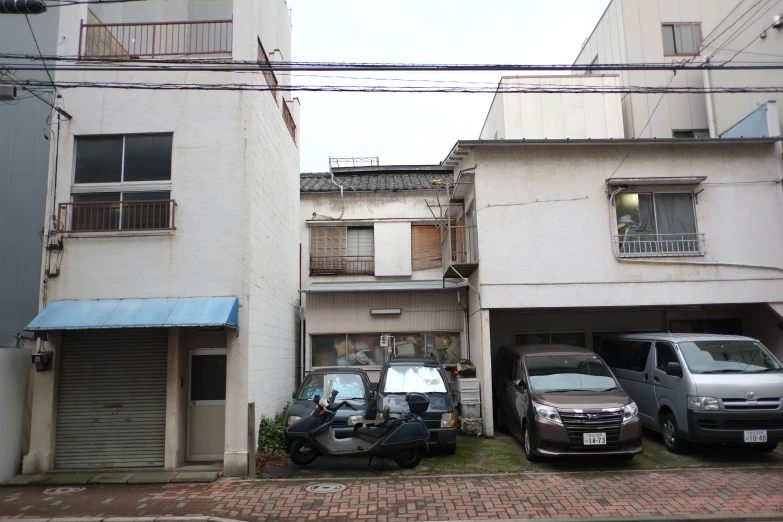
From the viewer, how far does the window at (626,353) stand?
37.1 ft

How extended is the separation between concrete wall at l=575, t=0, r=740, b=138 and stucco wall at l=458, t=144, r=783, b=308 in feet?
18.6

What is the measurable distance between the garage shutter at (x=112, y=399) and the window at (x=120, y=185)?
2043 mm

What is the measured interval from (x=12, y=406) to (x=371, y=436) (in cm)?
619

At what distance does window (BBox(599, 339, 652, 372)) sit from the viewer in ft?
37.1

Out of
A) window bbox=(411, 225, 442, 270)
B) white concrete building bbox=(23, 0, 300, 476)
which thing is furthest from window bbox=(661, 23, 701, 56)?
white concrete building bbox=(23, 0, 300, 476)

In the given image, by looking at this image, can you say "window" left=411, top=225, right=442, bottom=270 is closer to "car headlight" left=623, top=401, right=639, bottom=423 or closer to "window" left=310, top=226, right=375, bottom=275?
"window" left=310, top=226, right=375, bottom=275

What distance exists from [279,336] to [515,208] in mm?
6157

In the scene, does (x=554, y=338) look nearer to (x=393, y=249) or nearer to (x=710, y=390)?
(x=393, y=249)

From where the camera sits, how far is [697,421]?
30.2ft

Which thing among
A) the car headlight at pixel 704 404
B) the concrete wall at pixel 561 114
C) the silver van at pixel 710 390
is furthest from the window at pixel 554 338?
the car headlight at pixel 704 404

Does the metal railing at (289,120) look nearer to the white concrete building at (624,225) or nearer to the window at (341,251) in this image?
the window at (341,251)

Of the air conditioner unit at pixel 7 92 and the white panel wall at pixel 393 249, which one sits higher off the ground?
the air conditioner unit at pixel 7 92

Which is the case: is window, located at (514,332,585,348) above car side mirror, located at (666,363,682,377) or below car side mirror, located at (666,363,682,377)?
above

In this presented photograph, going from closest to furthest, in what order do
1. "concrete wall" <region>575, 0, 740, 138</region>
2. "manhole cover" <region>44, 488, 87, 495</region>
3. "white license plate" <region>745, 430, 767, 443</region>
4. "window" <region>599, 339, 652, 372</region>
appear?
"manhole cover" <region>44, 488, 87, 495</region>
"white license plate" <region>745, 430, 767, 443</region>
"window" <region>599, 339, 652, 372</region>
"concrete wall" <region>575, 0, 740, 138</region>
